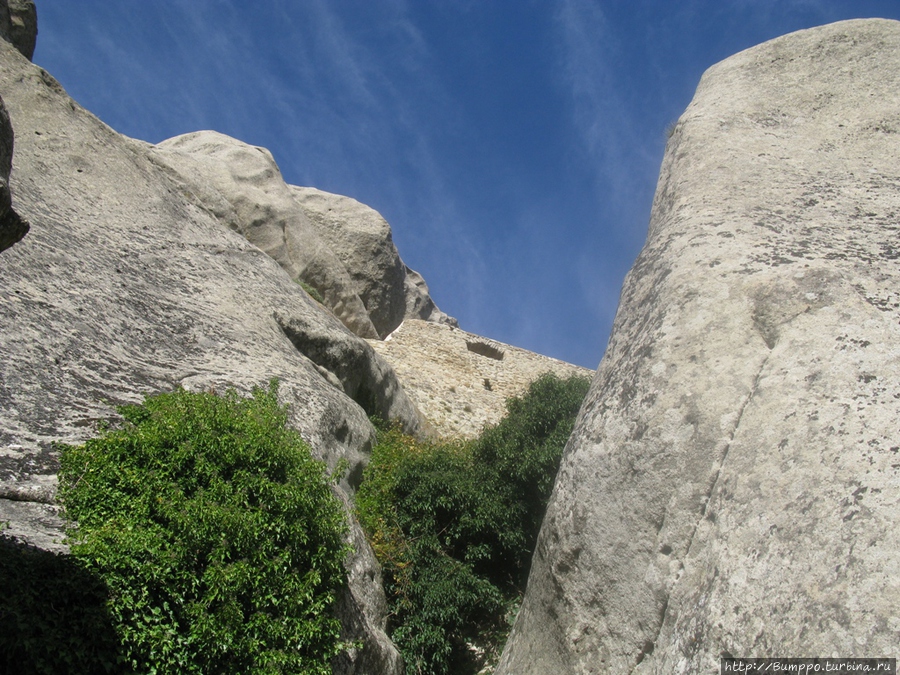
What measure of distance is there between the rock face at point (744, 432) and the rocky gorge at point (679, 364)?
0.05ft

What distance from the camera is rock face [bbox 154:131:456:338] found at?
1692 cm

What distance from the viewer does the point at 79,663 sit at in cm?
386

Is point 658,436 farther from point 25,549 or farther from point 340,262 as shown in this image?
point 340,262

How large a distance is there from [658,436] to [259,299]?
6.22 m

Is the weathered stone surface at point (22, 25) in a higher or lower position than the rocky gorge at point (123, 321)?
higher

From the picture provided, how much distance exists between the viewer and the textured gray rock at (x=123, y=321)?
5.62 metres

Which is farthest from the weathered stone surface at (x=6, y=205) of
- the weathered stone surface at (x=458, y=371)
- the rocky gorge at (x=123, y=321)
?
the weathered stone surface at (x=458, y=371)

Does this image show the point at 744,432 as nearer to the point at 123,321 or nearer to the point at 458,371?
the point at 123,321

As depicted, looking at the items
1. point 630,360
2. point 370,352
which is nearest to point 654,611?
point 630,360

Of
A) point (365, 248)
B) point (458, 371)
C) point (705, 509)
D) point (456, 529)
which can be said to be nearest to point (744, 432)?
point (705, 509)

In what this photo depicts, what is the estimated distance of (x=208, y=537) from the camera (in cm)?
495

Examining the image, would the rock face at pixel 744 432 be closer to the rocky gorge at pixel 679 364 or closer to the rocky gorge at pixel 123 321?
the rocky gorge at pixel 679 364

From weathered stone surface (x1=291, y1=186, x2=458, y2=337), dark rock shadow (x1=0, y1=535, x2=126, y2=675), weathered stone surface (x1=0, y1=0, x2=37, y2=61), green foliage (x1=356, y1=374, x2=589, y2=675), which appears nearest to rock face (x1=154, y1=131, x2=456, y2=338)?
weathered stone surface (x1=291, y1=186, x2=458, y2=337)

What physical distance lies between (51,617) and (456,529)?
6518 mm
